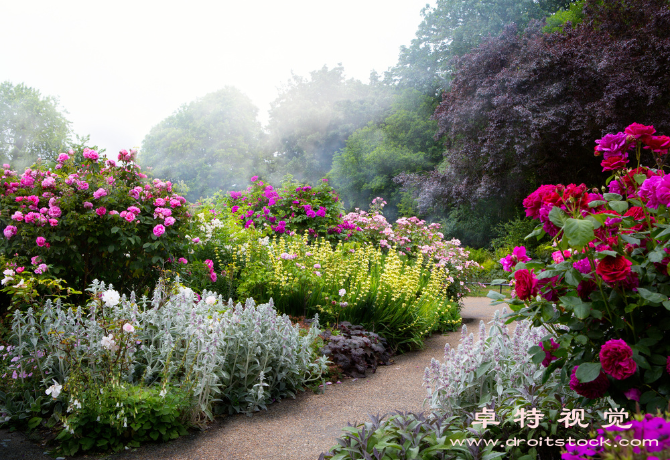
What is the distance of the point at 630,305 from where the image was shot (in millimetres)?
1450

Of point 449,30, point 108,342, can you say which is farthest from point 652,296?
point 449,30

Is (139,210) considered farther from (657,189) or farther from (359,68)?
(359,68)

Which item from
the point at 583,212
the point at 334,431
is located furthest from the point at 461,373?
the point at 583,212

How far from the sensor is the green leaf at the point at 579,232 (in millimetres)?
1289

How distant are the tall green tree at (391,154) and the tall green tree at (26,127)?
47.0 ft

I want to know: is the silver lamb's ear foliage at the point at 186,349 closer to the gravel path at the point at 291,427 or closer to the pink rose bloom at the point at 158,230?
the gravel path at the point at 291,427

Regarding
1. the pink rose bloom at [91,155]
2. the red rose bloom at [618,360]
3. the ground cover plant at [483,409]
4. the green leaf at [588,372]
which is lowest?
the ground cover plant at [483,409]

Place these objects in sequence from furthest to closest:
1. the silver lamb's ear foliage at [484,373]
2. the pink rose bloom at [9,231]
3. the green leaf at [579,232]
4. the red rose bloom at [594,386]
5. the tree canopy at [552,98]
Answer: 1. the tree canopy at [552,98]
2. the pink rose bloom at [9,231]
3. the silver lamb's ear foliage at [484,373]
4. the red rose bloom at [594,386]
5. the green leaf at [579,232]

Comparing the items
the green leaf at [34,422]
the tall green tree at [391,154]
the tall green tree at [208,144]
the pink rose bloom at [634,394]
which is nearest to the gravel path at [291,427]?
the green leaf at [34,422]

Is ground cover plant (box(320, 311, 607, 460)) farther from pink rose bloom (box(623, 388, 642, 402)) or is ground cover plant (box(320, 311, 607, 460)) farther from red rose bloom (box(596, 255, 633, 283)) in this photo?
red rose bloom (box(596, 255, 633, 283))

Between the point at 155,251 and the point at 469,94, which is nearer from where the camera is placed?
the point at 155,251

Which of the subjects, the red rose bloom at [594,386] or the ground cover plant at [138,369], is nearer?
the red rose bloom at [594,386]

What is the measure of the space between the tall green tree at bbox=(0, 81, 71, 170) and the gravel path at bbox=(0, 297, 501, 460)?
23.4 m

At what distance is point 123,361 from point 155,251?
1667 mm
